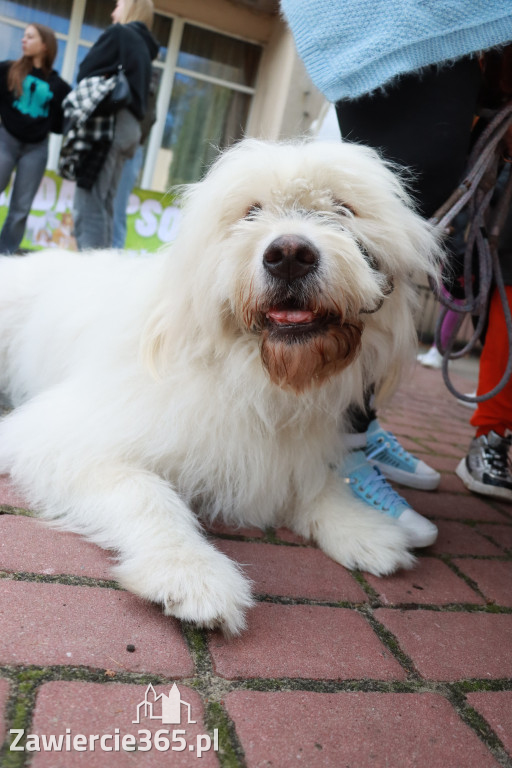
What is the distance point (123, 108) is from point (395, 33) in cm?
360

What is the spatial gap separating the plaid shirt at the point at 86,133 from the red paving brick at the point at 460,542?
3.81 meters

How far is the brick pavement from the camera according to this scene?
1116 millimetres

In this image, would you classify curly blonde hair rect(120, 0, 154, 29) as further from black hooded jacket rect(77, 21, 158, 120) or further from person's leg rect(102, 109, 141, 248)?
person's leg rect(102, 109, 141, 248)

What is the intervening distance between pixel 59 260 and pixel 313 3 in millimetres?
1644

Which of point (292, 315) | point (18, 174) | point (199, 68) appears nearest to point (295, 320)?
point (292, 315)

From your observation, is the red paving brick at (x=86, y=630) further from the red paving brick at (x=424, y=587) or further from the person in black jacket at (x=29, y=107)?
the person in black jacket at (x=29, y=107)

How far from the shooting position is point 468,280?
2213 millimetres

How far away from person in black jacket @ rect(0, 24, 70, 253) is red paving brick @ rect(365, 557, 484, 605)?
16.5ft

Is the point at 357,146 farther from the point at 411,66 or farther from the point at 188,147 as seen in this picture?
the point at 188,147

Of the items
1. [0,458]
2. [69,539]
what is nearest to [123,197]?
[0,458]

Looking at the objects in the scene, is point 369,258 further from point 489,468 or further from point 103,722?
point 489,468

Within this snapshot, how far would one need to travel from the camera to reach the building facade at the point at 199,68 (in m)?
9.23

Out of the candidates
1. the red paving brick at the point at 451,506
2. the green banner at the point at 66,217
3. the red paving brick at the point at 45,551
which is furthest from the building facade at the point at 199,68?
the red paving brick at the point at 45,551

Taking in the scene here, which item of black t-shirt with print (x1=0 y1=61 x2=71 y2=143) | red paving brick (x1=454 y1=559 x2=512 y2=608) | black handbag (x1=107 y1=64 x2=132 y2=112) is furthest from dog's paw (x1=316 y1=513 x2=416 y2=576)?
black t-shirt with print (x1=0 y1=61 x2=71 y2=143)
